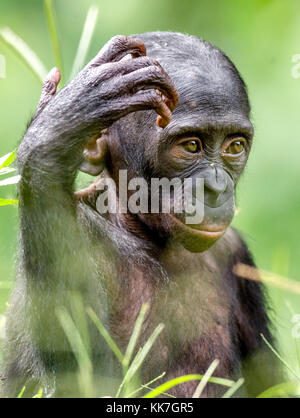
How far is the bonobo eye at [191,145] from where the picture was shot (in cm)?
543

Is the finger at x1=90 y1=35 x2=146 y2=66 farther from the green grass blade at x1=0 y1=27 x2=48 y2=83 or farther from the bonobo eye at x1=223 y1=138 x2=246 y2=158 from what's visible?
the bonobo eye at x1=223 y1=138 x2=246 y2=158

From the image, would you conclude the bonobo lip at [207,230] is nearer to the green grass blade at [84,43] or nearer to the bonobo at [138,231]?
the bonobo at [138,231]

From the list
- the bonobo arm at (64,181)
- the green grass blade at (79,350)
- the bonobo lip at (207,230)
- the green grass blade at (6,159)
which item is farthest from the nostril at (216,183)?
the green grass blade at (6,159)

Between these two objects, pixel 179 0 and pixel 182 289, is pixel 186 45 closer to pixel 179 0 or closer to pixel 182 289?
pixel 182 289

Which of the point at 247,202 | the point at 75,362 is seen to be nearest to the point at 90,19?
the point at 75,362

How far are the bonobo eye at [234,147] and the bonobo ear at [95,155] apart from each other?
35.2 inches

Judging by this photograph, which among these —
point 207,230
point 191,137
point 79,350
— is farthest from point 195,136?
point 79,350

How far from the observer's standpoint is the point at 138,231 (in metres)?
5.42

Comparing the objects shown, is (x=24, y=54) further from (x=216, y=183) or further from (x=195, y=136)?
(x=216, y=183)

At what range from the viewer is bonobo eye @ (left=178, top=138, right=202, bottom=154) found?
17.8ft

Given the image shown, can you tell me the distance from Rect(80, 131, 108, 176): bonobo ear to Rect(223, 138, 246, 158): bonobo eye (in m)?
0.89

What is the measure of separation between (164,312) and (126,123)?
1.39 metres

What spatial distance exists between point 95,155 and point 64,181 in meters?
0.81

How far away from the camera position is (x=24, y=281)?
4742 mm
